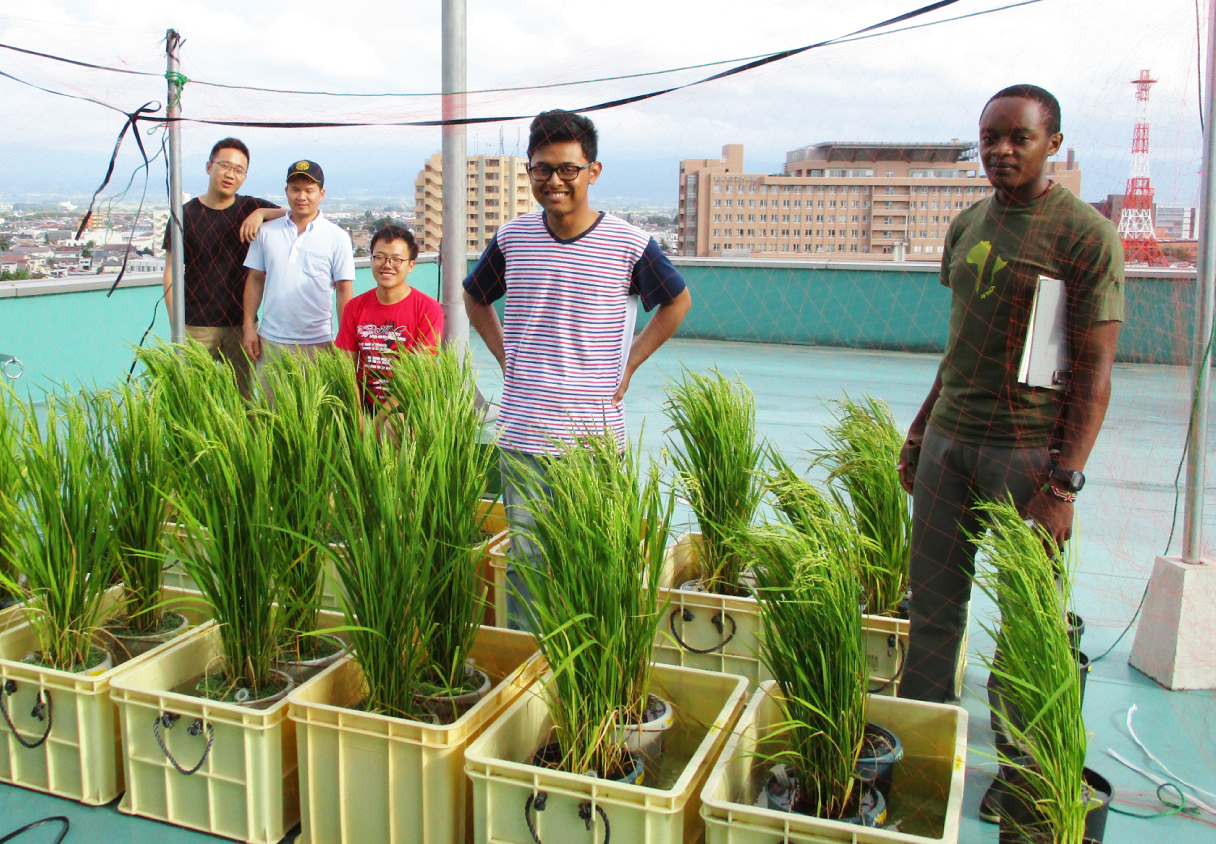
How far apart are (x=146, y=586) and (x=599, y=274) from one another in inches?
51.0

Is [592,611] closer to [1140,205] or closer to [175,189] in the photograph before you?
[1140,205]

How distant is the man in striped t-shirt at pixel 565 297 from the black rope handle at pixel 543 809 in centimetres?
68

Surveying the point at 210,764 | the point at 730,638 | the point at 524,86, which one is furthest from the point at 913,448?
the point at 210,764

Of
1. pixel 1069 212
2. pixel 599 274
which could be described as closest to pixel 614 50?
pixel 599 274

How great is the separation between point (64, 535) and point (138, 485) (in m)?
0.19

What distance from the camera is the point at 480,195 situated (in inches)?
143

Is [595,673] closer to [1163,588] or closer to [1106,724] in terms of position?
[1106,724]

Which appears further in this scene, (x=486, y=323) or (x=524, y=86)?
(x=524, y=86)

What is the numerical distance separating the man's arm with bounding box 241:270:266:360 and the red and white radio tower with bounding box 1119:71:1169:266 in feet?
9.37

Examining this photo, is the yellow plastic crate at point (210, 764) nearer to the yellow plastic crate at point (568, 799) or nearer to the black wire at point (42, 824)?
the black wire at point (42, 824)

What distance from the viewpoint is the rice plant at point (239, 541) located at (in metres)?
1.88

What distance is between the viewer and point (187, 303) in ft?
12.2

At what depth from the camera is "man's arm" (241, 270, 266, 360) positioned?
3557 millimetres

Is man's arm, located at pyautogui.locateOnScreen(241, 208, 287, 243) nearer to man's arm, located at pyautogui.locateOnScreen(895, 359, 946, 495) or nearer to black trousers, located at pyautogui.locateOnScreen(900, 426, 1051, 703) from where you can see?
man's arm, located at pyautogui.locateOnScreen(895, 359, 946, 495)
